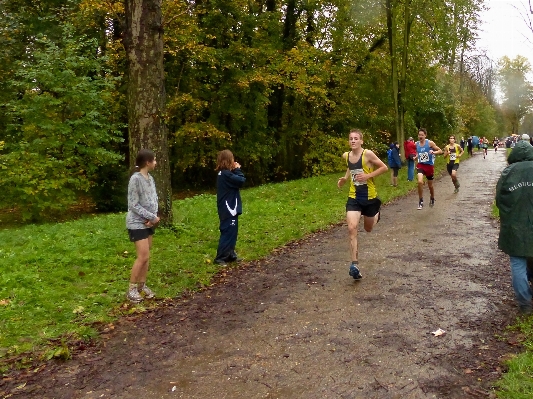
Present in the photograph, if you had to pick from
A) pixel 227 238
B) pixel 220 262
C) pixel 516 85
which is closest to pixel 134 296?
pixel 220 262

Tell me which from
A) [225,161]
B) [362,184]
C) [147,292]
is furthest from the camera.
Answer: [225,161]

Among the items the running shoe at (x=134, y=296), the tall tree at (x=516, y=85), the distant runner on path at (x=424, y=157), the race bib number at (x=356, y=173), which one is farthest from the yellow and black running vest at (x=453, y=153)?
the tall tree at (x=516, y=85)

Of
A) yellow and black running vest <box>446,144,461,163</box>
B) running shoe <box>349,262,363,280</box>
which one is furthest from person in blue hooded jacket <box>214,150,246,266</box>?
yellow and black running vest <box>446,144,461,163</box>

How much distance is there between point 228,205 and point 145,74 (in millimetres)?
3156

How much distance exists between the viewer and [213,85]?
69.5 ft

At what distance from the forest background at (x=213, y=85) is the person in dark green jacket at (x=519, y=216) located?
6.38 meters

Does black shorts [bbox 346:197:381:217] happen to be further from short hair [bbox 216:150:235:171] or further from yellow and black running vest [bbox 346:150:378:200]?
short hair [bbox 216:150:235:171]

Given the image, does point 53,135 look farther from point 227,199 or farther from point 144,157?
point 144,157

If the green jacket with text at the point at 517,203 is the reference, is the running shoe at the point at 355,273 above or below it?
below

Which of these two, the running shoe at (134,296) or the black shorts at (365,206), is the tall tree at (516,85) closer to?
the black shorts at (365,206)

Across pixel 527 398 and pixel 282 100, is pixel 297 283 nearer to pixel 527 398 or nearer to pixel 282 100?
pixel 527 398

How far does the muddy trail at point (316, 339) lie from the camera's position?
3902mm

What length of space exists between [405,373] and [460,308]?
1.89 m

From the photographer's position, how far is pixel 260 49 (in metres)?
21.2
